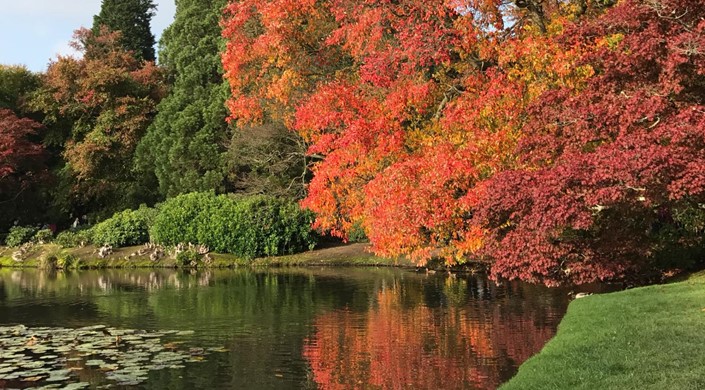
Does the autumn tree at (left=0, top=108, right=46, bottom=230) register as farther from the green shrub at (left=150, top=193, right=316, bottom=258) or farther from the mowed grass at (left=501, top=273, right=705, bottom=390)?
the mowed grass at (left=501, top=273, right=705, bottom=390)

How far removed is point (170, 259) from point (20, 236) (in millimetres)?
8547

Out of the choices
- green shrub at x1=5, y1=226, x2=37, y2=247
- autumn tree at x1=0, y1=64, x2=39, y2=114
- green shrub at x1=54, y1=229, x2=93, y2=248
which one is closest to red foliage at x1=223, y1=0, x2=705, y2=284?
green shrub at x1=54, y1=229, x2=93, y2=248

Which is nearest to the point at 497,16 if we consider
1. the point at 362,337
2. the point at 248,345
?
the point at 362,337

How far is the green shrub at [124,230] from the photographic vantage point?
30.6 metres

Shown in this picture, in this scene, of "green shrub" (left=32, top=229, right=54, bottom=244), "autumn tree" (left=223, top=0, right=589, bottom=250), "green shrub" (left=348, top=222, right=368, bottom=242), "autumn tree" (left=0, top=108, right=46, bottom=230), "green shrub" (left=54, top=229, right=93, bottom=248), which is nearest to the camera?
"autumn tree" (left=223, top=0, right=589, bottom=250)

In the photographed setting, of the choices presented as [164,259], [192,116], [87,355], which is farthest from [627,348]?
[192,116]

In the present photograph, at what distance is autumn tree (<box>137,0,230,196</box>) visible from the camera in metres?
32.0

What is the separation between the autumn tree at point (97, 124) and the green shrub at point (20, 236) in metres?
2.86

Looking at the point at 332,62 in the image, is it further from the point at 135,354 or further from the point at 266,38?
the point at 135,354

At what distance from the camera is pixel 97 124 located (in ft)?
118

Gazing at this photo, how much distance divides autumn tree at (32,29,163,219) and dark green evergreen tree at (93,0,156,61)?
11.8m

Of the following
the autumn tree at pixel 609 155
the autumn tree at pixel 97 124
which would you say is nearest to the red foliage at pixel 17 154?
the autumn tree at pixel 97 124

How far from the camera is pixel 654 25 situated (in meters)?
12.7

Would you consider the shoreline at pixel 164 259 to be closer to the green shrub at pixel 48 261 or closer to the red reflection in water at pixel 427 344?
the green shrub at pixel 48 261
